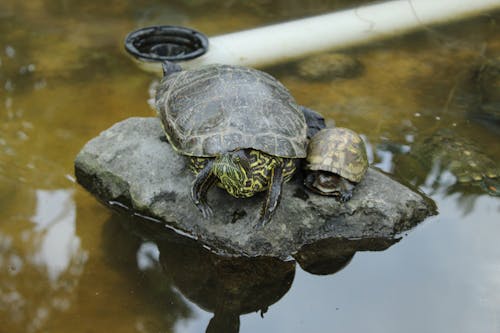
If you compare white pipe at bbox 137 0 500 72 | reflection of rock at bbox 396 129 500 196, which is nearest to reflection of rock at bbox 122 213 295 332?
reflection of rock at bbox 396 129 500 196

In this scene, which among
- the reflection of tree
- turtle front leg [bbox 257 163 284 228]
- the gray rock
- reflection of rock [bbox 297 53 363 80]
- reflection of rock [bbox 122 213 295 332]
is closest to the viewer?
the reflection of tree

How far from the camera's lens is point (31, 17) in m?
7.03

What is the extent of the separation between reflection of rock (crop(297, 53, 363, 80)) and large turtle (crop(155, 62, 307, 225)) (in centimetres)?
211

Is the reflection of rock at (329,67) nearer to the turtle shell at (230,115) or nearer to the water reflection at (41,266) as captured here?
the turtle shell at (230,115)

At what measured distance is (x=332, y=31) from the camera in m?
6.77

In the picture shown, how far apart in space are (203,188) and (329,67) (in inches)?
120

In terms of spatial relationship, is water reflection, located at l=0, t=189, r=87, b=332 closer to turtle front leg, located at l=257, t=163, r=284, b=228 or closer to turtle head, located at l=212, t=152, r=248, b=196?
turtle head, located at l=212, t=152, r=248, b=196

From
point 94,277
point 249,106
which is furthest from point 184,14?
point 94,277

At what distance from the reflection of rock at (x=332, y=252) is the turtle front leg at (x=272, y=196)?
1.17 ft

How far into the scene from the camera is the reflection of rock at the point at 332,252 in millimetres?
3807

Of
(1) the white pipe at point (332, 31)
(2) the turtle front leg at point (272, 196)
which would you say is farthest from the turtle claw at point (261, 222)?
(1) the white pipe at point (332, 31)

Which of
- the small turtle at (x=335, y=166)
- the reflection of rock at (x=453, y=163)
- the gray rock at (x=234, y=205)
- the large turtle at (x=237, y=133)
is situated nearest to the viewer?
the large turtle at (x=237, y=133)

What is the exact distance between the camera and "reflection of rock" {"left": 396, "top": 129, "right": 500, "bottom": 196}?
4.64 m

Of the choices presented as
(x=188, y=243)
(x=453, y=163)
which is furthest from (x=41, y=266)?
(x=453, y=163)
